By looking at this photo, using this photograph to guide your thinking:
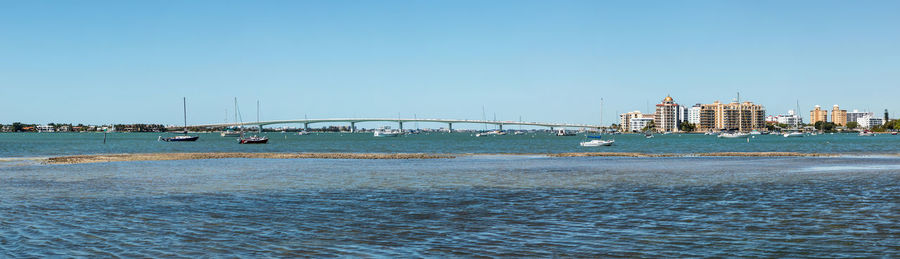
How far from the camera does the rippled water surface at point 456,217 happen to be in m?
16.2

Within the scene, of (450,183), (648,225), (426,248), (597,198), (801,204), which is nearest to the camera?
(426,248)

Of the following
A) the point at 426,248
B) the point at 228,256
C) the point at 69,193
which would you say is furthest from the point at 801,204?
the point at 69,193

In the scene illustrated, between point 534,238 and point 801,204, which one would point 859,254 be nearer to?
point 534,238

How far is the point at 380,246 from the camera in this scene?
16.5 metres

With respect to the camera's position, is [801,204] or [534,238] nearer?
[534,238]

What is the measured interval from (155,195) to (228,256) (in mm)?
15898

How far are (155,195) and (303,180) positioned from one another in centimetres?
957

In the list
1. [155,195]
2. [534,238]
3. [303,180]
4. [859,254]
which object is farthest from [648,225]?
[303,180]

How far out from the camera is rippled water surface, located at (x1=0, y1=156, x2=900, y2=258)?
16.2 meters

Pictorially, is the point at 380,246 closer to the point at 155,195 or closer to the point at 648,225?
the point at 648,225

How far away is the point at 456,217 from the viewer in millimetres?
21719

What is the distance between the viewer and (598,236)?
696 inches

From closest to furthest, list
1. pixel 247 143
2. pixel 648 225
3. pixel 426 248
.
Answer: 1. pixel 426 248
2. pixel 648 225
3. pixel 247 143

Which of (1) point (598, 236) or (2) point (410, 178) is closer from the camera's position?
(1) point (598, 236)
